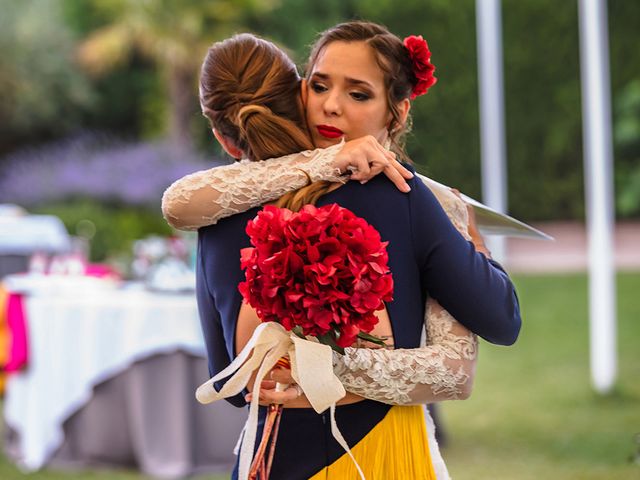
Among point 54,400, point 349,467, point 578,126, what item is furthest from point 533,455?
point 578,126

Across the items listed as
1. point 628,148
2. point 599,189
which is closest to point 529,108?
point 628,148

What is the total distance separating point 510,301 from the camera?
184 centimetres

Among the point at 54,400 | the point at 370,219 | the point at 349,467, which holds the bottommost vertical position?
the point at 54,400

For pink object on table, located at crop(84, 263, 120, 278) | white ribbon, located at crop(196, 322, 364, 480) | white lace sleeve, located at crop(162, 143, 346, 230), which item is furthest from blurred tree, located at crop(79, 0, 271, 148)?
white ribbon, located at crop(196, 322, 364, 480)

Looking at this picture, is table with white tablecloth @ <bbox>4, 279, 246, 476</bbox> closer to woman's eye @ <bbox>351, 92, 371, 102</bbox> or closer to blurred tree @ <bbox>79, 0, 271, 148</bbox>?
woman's eye @ <bbox>351, 92, 371, 102</bbox>

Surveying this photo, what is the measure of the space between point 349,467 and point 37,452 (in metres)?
3.82

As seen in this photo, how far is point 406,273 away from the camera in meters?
1.79

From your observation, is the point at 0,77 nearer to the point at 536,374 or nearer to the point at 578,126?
the point at 578,126

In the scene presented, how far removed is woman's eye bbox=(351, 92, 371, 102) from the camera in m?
1.89

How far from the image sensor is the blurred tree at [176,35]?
17.0 meters

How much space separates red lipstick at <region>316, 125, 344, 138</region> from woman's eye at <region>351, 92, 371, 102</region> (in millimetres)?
64

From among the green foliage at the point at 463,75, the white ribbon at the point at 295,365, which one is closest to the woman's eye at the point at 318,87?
the white ribbon at the point at 295,365

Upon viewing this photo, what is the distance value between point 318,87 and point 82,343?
3532 mm

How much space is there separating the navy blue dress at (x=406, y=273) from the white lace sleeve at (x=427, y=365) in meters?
0.03
